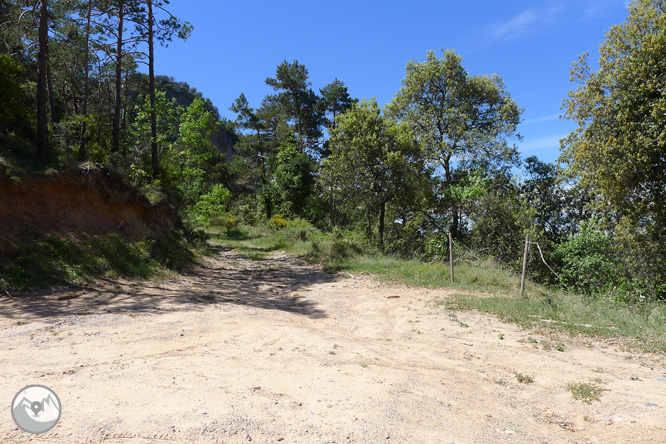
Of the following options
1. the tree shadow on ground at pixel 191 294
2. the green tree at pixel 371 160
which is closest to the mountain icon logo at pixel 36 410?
the tree shadow on ground at pixel 191 294

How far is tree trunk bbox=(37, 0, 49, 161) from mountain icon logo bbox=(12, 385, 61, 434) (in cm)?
1030

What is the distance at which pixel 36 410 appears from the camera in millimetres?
2824

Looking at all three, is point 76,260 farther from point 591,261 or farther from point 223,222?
point 223,222

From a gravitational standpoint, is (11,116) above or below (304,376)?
above

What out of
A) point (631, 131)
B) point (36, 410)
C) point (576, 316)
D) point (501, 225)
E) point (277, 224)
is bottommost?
point (576, 316)

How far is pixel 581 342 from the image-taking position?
6297 millimetres

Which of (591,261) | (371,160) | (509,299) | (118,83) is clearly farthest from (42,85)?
(591,261)

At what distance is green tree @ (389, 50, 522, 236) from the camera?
21.6 metres

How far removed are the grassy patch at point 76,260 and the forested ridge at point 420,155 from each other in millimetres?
296

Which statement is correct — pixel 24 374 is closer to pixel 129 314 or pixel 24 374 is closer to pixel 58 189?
pixel 129 314

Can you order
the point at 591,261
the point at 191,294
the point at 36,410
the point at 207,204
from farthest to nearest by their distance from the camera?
the point at 207,204
the point at 591,261
the point at 191,294
the point at 36,410

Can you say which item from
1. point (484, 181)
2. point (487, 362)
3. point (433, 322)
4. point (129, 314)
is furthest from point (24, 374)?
point (484, 181)

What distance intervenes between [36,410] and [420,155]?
1873 cm

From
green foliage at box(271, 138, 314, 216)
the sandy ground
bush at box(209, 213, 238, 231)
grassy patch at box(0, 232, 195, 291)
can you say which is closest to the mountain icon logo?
the sandy ground
